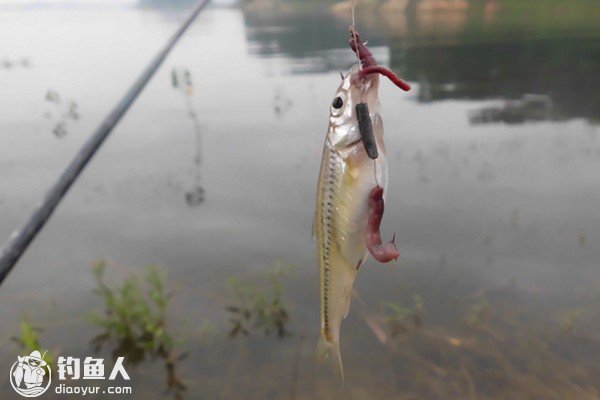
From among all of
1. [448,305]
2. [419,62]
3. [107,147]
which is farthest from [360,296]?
[419,62]

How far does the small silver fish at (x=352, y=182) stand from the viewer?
178cm

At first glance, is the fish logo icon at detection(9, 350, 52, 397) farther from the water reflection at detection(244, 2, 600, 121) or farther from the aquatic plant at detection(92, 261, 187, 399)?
the water reflection at detection(244, 2, 600, 121)

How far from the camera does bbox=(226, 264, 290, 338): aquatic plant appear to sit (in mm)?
5105

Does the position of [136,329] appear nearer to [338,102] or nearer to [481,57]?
[338,102]

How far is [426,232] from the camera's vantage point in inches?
262

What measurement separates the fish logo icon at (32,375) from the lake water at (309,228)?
121mm

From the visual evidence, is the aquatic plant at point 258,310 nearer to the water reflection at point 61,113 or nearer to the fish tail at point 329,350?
the fish tail at point 329,350

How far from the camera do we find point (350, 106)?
1.84 m

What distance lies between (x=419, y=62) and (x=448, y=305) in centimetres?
1545

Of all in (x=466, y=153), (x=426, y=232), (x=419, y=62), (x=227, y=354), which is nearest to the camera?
(x=227, y=354)

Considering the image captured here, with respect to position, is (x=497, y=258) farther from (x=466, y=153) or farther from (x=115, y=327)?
(x=115, y=327)

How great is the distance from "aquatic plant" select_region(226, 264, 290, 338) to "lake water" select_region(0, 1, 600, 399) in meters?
0.12

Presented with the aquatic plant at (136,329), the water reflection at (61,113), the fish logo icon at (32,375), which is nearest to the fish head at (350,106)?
the aquatic plant at (136,329)

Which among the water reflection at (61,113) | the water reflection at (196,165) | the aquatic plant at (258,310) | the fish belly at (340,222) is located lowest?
the aquatic plant at (258,310)
